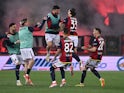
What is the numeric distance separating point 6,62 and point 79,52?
4.09 m

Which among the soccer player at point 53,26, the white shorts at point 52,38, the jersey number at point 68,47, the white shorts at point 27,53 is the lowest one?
the white shorts at point 27,53

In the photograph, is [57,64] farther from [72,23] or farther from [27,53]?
[72,23]

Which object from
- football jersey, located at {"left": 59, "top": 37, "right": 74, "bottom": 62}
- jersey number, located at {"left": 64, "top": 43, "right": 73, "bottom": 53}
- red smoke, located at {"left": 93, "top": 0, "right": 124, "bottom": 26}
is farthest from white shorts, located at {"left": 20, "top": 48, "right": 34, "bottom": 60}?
red smoke, located at {"left": 93, "top": 0, "right": 124, "bottom": 26}

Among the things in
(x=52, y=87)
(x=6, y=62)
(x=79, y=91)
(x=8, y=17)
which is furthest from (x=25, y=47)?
(x=8, y=17)

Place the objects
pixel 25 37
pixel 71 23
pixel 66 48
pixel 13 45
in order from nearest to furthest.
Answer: pixel 66 48 < pixel 25 37 < pixel 13 45 < pixel 71 23

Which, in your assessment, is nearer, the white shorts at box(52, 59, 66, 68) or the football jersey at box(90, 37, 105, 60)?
the white shorts at box(52, 59, 66, 68)

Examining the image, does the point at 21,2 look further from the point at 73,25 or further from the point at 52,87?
the point at 52,87

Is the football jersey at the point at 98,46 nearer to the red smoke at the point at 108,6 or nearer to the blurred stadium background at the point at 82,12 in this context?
the blurred stadium background at the point at 82,12

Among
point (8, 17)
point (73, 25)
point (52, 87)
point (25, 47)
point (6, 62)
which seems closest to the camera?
point (52, 87)

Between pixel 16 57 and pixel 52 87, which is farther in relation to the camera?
pixel 16 57

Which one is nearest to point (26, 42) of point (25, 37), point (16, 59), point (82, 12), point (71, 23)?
point (25, 37)

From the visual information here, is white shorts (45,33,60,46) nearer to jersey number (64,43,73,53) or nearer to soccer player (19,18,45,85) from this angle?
→ soccer player (19,18,45,85)

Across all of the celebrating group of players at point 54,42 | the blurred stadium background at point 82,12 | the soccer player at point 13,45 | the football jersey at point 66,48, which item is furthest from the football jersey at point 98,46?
the blurred stadium background at point 82,12

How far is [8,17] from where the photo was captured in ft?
120
